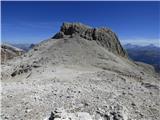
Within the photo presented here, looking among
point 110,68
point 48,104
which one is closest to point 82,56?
point 110,68

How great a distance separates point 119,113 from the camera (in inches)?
520

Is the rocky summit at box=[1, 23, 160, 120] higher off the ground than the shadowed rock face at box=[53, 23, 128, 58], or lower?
lower

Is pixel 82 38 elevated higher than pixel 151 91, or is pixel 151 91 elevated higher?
pixel 82 38

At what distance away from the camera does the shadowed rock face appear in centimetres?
5028

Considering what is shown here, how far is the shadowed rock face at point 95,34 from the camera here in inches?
1980

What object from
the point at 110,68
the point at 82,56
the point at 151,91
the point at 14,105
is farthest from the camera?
the point at 82,56

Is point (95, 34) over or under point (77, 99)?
over

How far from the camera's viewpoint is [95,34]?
5138cm

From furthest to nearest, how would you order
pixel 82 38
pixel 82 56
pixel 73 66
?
pixel 82 38
pixel 82 56
pixel 73 66

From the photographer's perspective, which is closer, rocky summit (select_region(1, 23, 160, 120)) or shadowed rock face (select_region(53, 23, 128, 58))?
rocky summit (select_region(1, 23, 160, 120))

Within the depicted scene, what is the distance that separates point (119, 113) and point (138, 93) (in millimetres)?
5157

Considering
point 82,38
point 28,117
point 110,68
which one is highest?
point 82,38

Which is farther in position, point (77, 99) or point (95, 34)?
point (95, 34)

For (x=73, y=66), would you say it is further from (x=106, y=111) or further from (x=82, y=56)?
(x=106, y=111)
